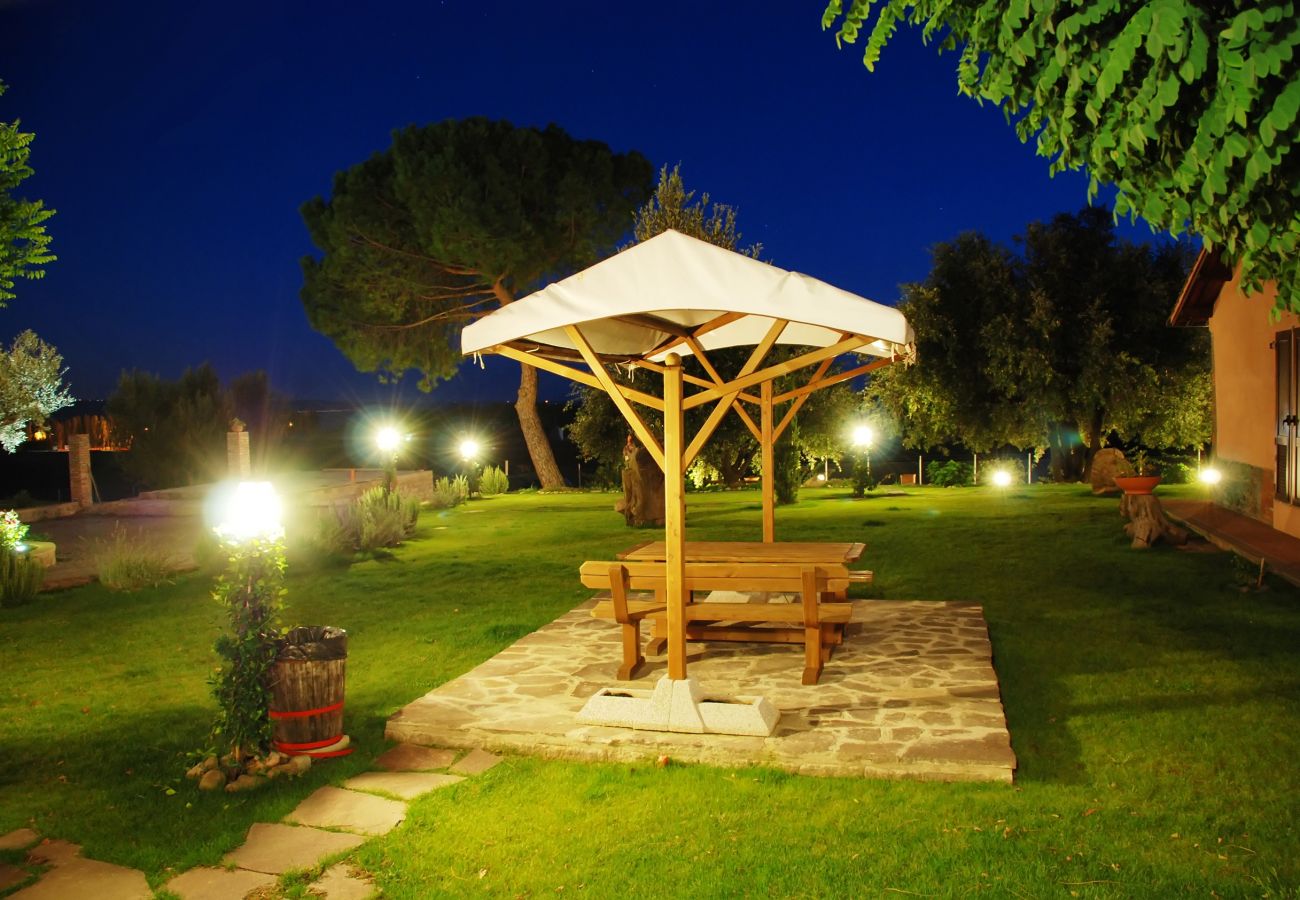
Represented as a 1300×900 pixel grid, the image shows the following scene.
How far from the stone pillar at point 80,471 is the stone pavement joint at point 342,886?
1875 cm

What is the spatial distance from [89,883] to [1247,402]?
13.3m

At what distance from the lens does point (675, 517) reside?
17.3ft

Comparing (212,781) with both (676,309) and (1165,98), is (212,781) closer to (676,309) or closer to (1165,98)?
(676,309)

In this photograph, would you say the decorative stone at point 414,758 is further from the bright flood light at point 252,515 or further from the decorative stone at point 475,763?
the bright flood light at point 252,515

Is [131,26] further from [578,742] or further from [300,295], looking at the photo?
[578,742]

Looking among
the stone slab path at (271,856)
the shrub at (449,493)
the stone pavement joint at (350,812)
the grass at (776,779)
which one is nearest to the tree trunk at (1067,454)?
the shrub at (449,493)

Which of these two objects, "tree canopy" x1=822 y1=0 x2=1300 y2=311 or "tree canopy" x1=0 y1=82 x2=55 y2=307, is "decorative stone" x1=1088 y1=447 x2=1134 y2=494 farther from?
"tree canopy" x1=0 y1=82 x2=55 y2=307

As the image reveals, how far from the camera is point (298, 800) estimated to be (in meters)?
4.52

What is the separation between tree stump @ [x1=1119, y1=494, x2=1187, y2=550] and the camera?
11391 millimetres

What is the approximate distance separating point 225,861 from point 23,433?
26.9 m

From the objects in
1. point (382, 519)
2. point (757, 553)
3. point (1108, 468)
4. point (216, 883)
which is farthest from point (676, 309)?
point (1108, 468)

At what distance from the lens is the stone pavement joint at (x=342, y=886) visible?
11.7ft

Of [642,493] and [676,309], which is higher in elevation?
[676,309]

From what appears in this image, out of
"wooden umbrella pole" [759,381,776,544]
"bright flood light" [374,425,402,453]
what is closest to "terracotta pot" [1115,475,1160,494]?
"wooden umbrella pole" [759,381,776,544]
